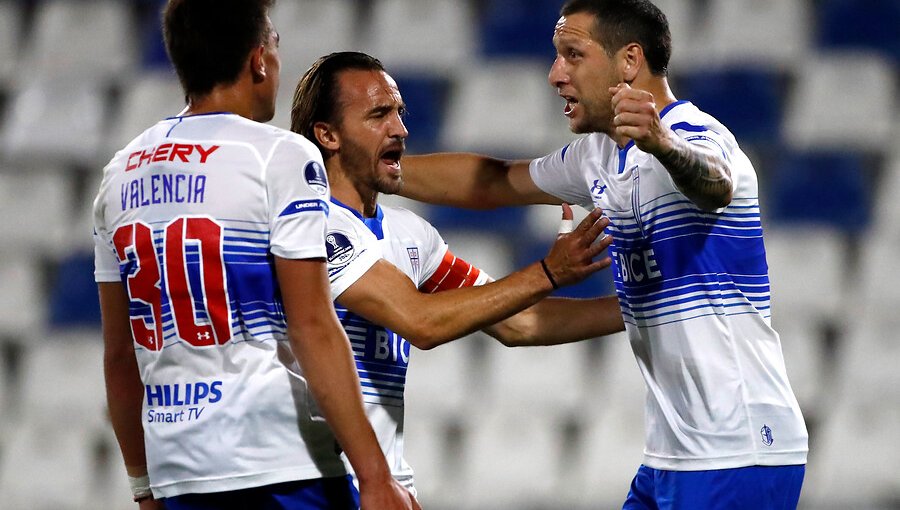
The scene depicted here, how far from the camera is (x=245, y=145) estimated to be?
7.10 ft

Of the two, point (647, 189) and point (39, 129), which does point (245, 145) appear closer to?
point (647, 189)

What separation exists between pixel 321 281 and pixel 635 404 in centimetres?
364

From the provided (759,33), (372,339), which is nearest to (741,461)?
Answer: (372,339)

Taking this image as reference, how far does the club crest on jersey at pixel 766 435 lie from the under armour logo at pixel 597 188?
0.73 m

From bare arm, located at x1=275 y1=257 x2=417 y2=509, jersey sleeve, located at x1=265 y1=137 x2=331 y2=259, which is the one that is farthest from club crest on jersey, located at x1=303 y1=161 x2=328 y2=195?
bare arm, located at x1=275 y1=257 x2=417 y2=509

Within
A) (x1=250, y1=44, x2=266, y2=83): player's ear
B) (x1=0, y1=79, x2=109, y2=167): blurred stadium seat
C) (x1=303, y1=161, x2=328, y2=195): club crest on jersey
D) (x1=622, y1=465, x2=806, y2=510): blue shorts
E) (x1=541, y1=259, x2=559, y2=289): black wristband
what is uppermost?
(x1=0, y1=79, x2=109, y2=167): blurred stadium seat

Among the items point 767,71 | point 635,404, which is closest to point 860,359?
point 635,404

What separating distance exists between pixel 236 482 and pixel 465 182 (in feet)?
5.21

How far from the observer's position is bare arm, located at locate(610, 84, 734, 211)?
7.53ft

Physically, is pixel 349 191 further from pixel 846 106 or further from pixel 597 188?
pixel 846 106

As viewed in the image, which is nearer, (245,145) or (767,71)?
(245,145)

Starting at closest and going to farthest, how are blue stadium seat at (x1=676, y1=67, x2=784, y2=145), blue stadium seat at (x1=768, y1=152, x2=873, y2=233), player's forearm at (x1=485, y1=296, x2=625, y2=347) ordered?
player's forearm at (x1=485, y1=296, x2=625, y2=347)
blue stadium seat at (x1=768, y1=152, x2=873, y2=233)
blue stadium seat at (x1=676, y1=67, x2=784, y2=145)

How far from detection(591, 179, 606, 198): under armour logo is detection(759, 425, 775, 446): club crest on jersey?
0.73 m

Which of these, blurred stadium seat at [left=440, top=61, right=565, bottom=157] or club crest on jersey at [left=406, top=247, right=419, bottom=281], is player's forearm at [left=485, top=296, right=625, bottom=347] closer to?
club crest on jersey at [left=406, top=247, right=419, bottom=281]
